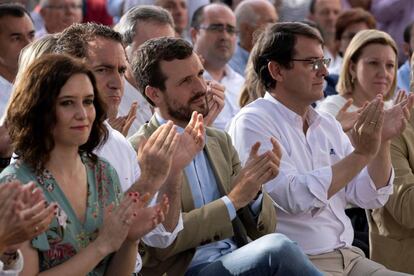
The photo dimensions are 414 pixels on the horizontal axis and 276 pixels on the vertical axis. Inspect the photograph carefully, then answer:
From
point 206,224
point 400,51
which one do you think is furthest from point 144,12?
point 400,51

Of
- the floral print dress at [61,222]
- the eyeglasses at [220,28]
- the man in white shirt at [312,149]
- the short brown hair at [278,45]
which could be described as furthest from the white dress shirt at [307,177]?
the eyeglasses at [220,28]

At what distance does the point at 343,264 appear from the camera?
4.40m

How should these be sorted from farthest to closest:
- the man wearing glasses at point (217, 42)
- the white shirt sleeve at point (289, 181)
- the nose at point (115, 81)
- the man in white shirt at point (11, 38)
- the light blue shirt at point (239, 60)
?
1. the light blue shirt at point (239, 60)
2. the man wearing glasses at point (217, 42)
3. the man in white shirt at point (11, 38)
4. the white shirt sleeve at point (289, 181)
5. the nose at point (115, 81)

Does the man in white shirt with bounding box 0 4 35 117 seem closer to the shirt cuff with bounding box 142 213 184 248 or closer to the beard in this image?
the beard

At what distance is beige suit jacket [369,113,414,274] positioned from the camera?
192 inches

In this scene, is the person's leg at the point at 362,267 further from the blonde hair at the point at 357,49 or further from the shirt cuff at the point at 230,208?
the blonde hair at the point at 357,49

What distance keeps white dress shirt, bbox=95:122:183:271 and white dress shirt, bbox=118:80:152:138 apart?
139 centimetres

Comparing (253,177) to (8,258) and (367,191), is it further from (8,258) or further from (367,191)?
(8,258)

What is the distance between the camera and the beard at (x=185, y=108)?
4320mm

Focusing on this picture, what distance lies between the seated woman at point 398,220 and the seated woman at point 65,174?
1.82m

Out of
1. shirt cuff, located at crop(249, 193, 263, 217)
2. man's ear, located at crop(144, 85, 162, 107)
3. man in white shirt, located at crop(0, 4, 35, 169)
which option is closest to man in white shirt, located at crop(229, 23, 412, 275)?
shirt cuff, located at crop(249, 193, 263, 217)

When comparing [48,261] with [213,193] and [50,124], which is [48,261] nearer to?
[50,124]

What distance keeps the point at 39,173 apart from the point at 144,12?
260 cm

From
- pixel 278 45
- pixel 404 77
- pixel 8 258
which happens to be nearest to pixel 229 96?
pixel 404 77
